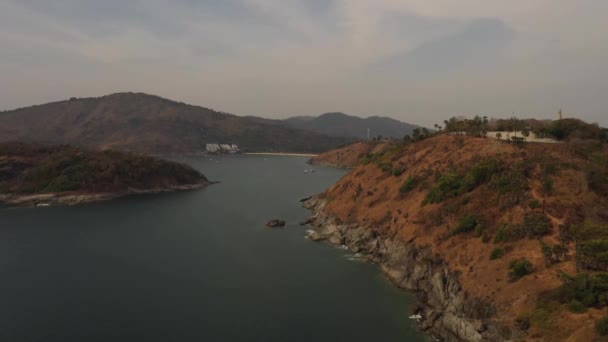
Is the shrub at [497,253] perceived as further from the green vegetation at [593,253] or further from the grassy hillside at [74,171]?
the grassy hillside at [74,171]

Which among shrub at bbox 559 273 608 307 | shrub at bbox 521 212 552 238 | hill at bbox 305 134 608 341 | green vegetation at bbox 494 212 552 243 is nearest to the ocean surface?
hill at bbox 305 134 608 341

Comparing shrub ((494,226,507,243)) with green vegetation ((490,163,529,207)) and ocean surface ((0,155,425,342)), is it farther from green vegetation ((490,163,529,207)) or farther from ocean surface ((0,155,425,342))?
ocean surface ((0,155,425,342))

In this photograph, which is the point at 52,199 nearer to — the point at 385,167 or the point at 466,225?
the point at 385,167

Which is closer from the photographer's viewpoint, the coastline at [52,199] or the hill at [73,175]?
the coastline at [52,199]

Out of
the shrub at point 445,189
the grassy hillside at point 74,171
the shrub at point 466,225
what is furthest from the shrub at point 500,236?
the grassy hillside at point 74,171

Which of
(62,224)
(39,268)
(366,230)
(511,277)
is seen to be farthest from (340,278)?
(62,224)
